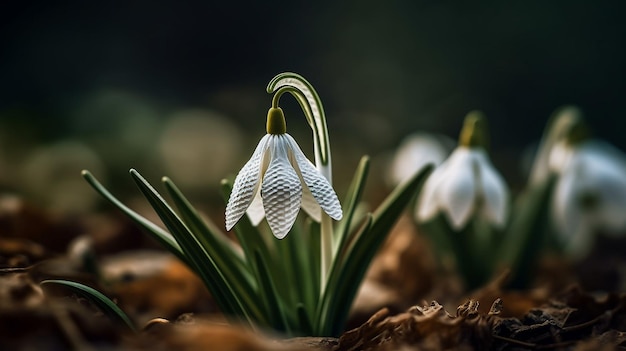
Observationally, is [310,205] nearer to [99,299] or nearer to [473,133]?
[99,299]

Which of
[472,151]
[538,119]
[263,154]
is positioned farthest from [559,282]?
[538,119]

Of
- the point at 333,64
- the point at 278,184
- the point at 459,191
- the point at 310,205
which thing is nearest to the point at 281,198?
the point at 278,184

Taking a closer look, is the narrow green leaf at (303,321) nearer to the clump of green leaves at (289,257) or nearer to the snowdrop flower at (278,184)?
the clump of green leaves at (289,257)

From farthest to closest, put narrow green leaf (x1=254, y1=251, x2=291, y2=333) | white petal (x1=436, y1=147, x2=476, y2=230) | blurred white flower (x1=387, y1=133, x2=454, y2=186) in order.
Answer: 1. blurred white flower (x1=387, y1=133, x2=454, y2=186)
2. white petal (x1=436, y1=147, x2=476, y2=230)
3. narrow green leaf (x1=254, y1=251, x2=291, y2=333)

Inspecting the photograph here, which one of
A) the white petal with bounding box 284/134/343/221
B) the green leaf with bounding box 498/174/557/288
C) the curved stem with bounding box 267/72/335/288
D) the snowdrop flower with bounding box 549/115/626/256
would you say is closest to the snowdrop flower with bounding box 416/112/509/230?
the green leaf with bounding box 498/174/557/288

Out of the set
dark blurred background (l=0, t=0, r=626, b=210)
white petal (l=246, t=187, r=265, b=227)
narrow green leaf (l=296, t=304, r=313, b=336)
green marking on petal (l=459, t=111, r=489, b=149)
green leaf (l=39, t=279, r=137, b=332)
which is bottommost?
narrow green leaf (l=296, t=304, r=313, b=336)

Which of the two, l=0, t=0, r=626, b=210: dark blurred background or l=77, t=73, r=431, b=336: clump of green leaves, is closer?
l=77, t=73, r=431, b=336: clump of green leaves

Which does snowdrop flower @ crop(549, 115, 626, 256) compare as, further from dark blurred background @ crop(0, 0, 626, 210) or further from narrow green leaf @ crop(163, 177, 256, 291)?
dark blurred background @ crop(0, 0, 626, 210)
